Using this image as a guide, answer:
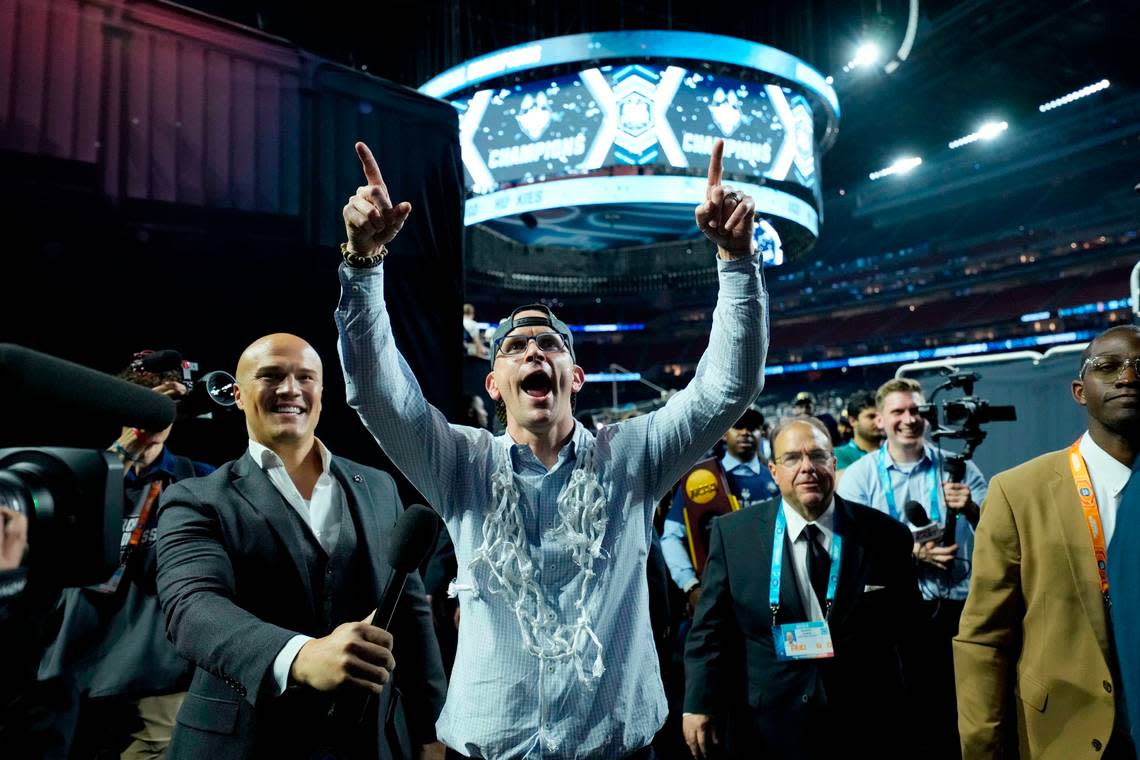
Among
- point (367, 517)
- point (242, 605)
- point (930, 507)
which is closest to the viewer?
point (242, 605)

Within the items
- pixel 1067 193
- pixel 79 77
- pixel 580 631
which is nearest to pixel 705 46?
pixel 79 77

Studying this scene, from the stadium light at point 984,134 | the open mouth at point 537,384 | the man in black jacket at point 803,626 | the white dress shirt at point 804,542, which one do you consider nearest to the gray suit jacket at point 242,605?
the open mouth at point 537,384

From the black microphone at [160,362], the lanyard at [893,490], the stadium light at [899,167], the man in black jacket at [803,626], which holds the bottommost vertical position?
the man in black jacket at [803,626]

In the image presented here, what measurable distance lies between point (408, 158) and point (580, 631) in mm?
3127

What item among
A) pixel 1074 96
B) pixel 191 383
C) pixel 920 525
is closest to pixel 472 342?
pixel 191 383

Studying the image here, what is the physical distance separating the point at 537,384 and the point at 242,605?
82cm

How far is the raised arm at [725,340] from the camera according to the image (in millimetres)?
1562

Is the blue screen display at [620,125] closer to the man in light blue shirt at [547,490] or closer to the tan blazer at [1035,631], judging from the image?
the tan blazer at [1035,631]

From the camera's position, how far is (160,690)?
235cm

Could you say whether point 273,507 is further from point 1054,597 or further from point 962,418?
point 962,418

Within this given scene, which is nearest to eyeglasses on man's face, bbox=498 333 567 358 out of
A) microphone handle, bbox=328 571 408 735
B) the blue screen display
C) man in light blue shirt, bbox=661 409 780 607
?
microphone handle, bbox=328 571 408 735

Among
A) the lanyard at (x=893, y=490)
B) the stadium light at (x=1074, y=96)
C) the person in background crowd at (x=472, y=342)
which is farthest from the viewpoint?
the stadium light at (x=1074, y=96)

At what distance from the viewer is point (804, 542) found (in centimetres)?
267

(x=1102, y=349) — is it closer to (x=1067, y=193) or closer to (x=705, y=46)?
(x=705, y=46)
